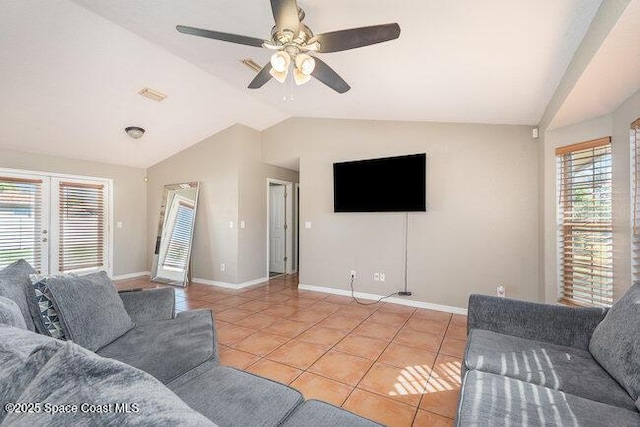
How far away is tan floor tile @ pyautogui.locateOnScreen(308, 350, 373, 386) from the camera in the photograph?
2180 millimetres

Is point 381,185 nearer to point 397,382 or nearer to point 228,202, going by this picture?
point 397,382

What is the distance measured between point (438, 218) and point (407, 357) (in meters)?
1.89

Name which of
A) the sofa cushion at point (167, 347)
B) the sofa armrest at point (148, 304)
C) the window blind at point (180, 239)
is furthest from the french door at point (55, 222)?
the sofa cushion at point (167, 347)

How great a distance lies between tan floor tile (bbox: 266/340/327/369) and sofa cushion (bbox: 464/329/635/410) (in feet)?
4.21

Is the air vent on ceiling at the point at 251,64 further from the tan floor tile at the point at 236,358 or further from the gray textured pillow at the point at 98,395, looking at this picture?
the gray textured pillow at the point at 98,395

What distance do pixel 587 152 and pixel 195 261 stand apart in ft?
18.5

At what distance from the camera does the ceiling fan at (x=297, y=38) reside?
161 cm

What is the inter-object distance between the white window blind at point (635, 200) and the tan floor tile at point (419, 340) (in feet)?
5.11

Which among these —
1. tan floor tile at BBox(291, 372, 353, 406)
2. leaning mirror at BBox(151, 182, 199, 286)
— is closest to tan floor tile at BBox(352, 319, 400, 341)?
tan floor tile at BBox(291, 372, 353, 406)

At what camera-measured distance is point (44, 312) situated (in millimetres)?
1635

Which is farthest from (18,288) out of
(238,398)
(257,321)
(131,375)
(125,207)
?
(125,207)

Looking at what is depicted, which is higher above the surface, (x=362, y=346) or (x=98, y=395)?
(x=98, y=395)

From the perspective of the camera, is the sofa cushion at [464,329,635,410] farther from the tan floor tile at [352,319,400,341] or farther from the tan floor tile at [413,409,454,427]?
the tan floor tile at [352,319,400,341]

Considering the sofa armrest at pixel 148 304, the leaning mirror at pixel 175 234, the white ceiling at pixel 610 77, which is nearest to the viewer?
the white ceiling at pixel 610 77
